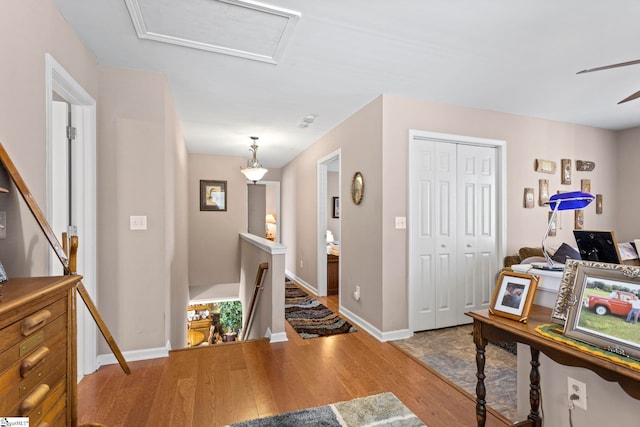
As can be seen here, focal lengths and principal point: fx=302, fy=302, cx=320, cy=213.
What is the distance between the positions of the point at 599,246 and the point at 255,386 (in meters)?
2.25

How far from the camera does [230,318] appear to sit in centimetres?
716

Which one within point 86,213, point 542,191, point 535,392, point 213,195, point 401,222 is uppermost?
point 213,195

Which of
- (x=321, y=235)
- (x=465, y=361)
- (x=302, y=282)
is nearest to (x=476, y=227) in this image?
(x=465, y=361)

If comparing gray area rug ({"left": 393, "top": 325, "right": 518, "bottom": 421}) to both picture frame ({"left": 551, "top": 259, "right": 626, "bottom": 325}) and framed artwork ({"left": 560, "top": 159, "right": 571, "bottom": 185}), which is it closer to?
picture frame ({"left": 551, "top": 259, "right": 626, "bottom": 325})

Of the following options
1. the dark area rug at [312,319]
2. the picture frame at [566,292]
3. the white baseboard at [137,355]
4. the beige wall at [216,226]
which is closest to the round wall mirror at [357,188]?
the dark area rug at [312,319]

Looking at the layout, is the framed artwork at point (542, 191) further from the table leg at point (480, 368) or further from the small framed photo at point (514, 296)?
the table leg at point (480, 368)

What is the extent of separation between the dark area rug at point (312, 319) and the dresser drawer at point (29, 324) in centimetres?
238

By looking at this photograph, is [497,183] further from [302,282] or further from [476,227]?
[302,282]

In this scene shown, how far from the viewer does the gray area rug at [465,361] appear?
211 cm

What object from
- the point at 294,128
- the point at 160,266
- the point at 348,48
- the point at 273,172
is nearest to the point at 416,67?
the point at 348,48

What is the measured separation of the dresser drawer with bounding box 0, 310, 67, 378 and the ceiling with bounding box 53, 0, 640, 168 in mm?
1775

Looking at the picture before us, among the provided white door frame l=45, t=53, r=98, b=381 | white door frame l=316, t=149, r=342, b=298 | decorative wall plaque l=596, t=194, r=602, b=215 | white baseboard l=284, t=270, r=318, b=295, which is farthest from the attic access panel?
decorative wall plaque l=596, t=194, r=602, b=215

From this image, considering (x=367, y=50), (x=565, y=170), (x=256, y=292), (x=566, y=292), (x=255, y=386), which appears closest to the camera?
(x=566, y=292)

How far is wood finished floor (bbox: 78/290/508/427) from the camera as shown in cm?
188
